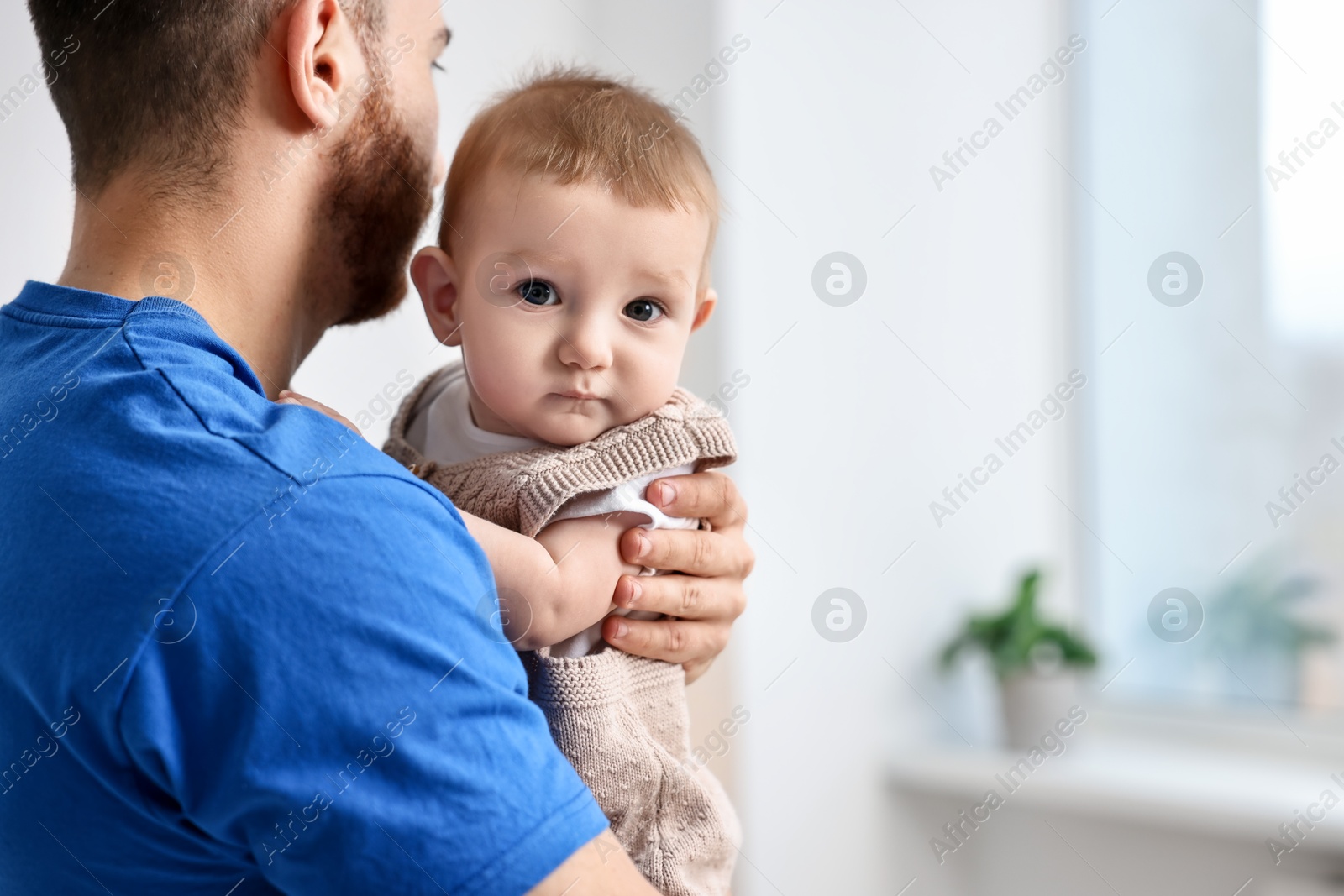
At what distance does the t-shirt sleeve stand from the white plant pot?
1878 mm

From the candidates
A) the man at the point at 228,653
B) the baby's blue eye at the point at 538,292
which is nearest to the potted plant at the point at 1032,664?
the baby's blue eye at the point at 538,292

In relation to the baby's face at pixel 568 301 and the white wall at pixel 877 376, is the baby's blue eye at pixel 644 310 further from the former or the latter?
the white wall at pixel 877 376

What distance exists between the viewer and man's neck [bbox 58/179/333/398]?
75cm

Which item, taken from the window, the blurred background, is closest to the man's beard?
the blurred background

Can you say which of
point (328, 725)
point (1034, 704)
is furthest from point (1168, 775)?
point (328, 725)

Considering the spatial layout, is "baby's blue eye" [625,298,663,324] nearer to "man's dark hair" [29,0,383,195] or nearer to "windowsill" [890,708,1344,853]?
"man's dark hair" [29,0,383,195]

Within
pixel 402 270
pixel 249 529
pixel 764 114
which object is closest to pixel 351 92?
pixel 402 270

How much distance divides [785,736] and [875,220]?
107cm

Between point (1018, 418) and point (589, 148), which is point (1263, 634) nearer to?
point (1018, 418)

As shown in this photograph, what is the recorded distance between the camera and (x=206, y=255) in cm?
78

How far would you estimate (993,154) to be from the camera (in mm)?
2387

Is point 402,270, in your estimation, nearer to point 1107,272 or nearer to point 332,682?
point 332,682

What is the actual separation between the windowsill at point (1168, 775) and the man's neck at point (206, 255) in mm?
1763

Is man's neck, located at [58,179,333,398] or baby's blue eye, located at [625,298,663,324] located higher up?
baby's blue eye, located at [625,298,663,324]
